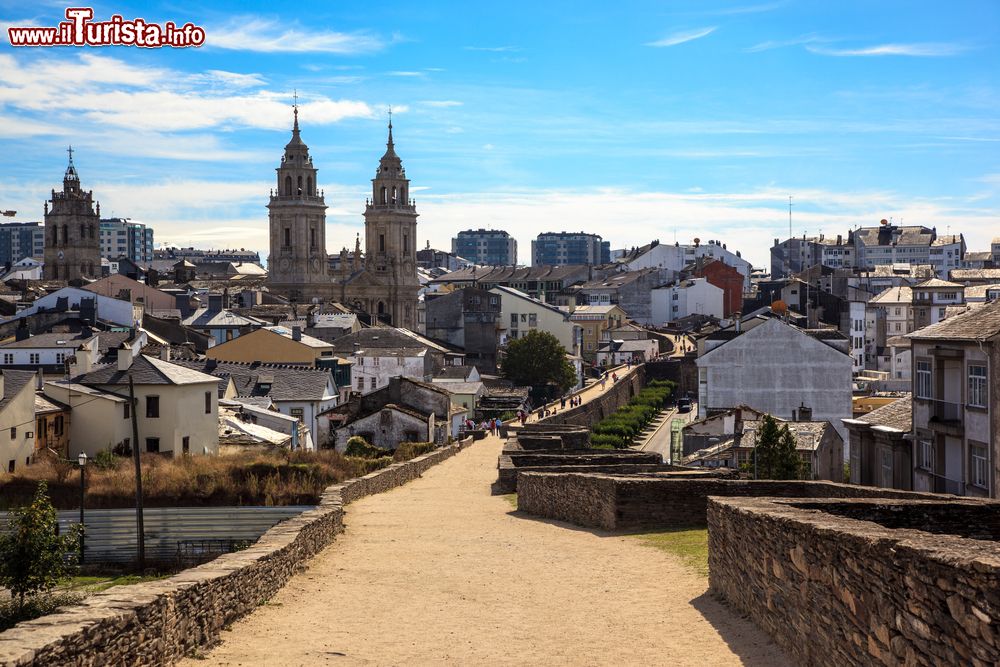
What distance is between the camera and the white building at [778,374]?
195ft

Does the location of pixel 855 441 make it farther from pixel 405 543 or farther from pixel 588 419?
pixel 588 419

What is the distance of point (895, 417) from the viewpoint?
30.0 metres

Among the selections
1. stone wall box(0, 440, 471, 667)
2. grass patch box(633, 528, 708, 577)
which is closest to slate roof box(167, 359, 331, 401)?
grass patch box(633, 528, 708, 577)

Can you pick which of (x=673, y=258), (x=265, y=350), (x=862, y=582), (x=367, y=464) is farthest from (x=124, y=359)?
(x=673, y=258)

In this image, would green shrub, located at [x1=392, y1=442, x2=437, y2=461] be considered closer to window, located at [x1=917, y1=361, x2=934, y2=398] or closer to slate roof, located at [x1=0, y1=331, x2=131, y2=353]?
slate roof, located at [x1=0, y1=331, x2=131, y2=353]

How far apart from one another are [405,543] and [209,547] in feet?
23.5

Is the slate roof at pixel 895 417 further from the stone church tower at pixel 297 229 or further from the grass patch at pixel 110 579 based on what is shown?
the stone church tower at pixel 297 229

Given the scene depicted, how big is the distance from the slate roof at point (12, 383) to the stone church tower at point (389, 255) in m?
94.0

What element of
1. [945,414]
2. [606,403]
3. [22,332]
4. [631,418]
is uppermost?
[22,332]

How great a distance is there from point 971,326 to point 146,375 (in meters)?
25.2

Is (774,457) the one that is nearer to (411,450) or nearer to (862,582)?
(411,450)

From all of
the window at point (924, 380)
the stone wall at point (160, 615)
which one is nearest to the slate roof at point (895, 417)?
the window at point (924, 380)

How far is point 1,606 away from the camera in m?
15.0

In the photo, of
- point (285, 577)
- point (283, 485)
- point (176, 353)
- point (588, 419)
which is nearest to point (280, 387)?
point (176, 353)
